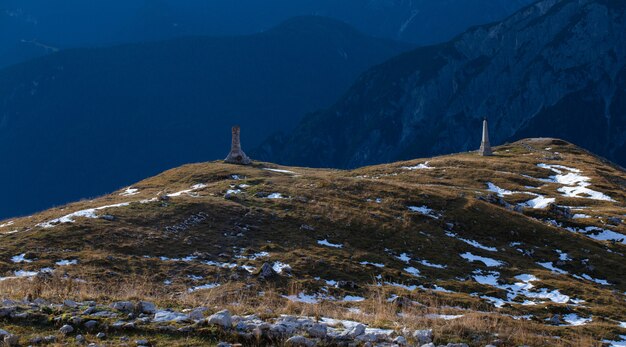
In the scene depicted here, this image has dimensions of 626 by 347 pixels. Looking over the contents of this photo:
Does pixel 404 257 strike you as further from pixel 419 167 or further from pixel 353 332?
pixel 419 167

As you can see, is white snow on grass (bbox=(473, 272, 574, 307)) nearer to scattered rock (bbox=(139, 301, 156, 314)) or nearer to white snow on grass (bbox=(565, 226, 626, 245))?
white snow on grass (bbox=(565, 226, 626, 245))

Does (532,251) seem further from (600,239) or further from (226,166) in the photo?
(226,166)

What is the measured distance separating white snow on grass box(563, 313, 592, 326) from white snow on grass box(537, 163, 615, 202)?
43.6 m

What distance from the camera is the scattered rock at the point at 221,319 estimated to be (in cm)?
1530

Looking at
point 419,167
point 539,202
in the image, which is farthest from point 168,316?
point 419,167

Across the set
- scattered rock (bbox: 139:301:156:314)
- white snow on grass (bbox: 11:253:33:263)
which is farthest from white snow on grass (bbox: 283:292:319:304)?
white snow on grass (bbox: 11:253:33:263)

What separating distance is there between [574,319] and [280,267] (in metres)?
13.8

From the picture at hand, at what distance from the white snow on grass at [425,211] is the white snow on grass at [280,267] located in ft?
57.7

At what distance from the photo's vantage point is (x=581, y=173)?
3273 inches

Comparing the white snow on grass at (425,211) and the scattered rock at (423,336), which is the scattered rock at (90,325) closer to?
the scattered rock at (423,336)

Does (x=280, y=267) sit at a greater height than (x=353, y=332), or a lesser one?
lesser

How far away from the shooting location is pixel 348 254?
121 ft

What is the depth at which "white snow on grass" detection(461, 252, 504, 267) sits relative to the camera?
39.3 m

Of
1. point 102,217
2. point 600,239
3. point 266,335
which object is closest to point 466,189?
point 600,239
